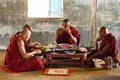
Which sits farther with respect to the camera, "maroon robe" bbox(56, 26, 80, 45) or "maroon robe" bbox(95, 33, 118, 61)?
"maroon robe" bbox(56, 26, 80, 45)

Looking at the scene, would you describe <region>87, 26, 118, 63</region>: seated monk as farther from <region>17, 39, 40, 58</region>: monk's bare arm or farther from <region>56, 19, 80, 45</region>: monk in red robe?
<region>17, 39, 40, 58</region>: monk's bare arm

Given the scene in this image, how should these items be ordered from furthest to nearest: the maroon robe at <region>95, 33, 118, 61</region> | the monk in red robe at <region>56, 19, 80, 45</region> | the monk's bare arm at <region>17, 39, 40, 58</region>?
the monk in red robe at <region>56, 19, 80, 45</region> < the maroon robe at <region>95, 33, 118, 61</region> < the monk's bare arm at <region>17, 39, 40, 58</region>

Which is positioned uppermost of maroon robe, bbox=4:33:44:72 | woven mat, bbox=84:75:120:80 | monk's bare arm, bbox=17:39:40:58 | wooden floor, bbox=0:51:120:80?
monk's bare arm, bbox=17:39:40:58

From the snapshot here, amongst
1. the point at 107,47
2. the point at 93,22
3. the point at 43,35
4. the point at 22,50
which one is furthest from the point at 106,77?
the point at 43,35

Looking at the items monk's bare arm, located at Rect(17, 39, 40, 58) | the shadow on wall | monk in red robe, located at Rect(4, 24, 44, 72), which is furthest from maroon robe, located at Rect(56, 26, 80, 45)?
monk's bare arm, located at Rect(17, 39, 40, 58)

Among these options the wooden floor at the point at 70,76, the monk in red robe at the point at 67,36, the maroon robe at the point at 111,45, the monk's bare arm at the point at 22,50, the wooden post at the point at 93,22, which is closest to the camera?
the wooden floor at the point at 70,76

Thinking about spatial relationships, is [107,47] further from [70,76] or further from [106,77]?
[70,76]

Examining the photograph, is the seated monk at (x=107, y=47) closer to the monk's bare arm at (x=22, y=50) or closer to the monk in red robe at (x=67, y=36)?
the monk in red robe at (x=67, y=36)

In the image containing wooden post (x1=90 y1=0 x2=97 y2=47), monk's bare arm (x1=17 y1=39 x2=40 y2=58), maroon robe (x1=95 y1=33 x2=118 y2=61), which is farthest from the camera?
wooden post (x1=90 y1=0 x2=97 y2=47)

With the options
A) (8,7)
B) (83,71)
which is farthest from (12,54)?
(8,7)

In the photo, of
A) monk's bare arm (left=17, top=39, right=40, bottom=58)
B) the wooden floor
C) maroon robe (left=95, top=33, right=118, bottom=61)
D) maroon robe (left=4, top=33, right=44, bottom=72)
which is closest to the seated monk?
maroon robe (left=95, top=33, right=118, bottom=61)

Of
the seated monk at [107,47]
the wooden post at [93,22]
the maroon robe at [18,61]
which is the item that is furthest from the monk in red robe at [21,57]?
the wooden post at [93,22]

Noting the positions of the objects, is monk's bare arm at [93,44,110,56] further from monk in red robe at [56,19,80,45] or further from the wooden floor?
monk in red robe at [56,19,80,45]

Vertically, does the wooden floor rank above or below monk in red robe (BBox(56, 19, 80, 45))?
below
